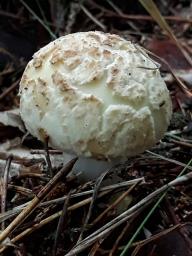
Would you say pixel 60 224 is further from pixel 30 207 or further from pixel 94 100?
pixel 94 100

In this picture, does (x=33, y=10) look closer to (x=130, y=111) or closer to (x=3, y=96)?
(x=3, y=96)

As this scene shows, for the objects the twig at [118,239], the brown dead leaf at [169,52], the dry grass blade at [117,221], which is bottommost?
the twig at [118,239]

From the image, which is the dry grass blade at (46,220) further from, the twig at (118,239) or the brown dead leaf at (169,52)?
the brown dead leaf at (169,52)

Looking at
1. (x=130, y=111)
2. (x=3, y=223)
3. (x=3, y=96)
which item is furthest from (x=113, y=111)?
(x=3, y=96)

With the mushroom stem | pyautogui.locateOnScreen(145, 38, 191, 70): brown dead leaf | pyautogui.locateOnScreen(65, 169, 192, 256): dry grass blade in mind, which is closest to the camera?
pyautogui.locateOnScreen(65, 169, 192, 256): dry grass blade

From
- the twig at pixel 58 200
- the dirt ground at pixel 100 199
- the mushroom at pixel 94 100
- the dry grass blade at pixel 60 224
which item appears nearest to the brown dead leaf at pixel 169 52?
the dirt ground at pixel 100 199

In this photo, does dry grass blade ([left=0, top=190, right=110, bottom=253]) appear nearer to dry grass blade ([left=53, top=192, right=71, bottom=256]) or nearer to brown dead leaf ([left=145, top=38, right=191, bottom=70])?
dry grass blade ([left=53, top=192, right=71, bottom=256])

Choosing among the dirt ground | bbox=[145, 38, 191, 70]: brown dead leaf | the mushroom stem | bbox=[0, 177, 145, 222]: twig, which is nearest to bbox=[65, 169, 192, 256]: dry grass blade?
the dirt ground

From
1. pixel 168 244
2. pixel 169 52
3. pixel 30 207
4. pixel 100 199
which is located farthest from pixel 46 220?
pixel 169 52

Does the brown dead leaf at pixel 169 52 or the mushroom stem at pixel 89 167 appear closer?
the mushroom stem at pixel 89 167
